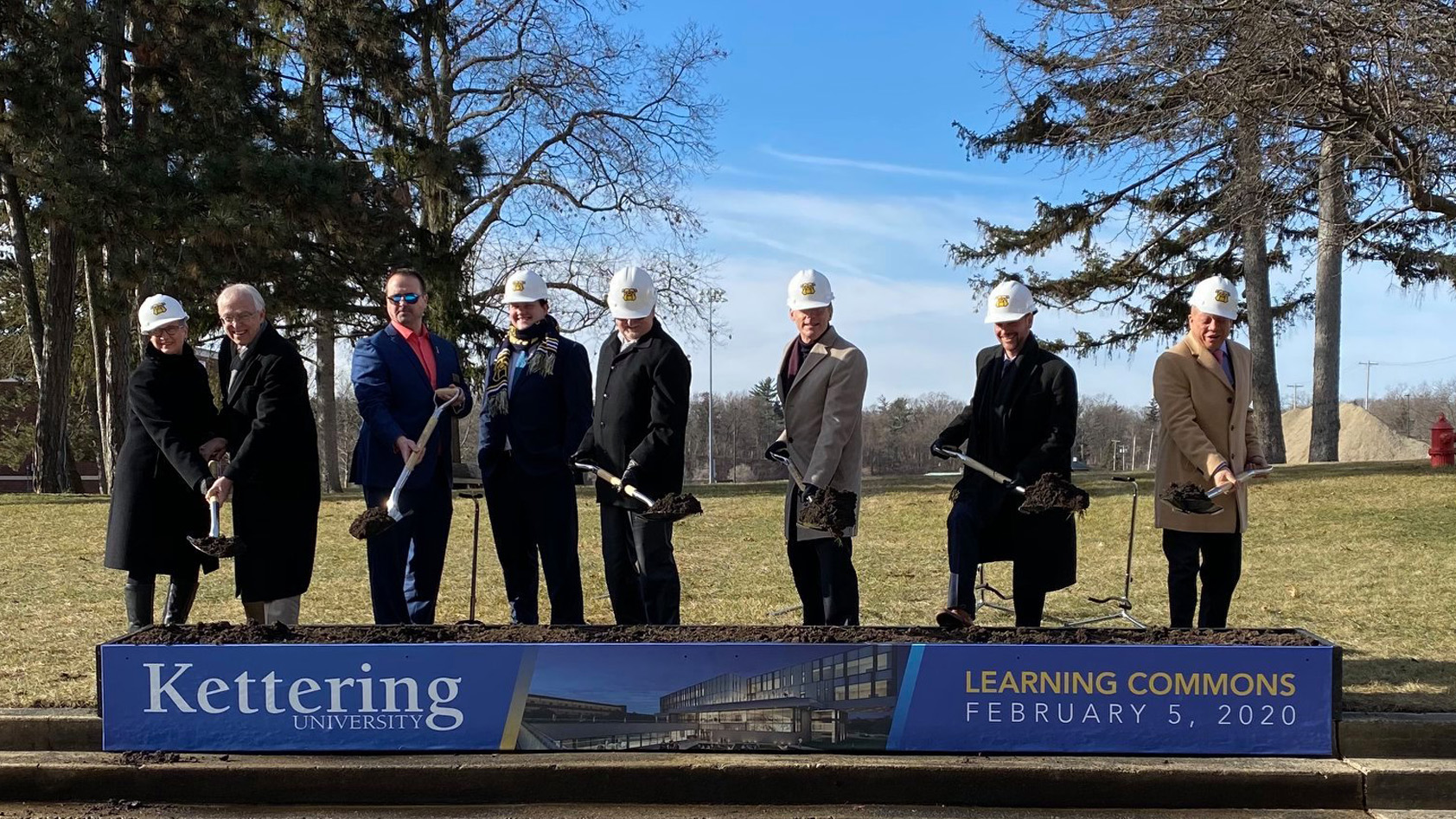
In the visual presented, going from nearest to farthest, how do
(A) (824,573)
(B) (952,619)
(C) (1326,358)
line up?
1. (B) (952,619)
2. (A) (824,573)
3. (C) (1326,358)

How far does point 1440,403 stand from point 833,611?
95.9 meters

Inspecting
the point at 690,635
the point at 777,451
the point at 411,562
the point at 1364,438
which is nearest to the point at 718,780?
the point at 690,635

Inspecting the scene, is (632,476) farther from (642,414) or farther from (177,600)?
(177,600)

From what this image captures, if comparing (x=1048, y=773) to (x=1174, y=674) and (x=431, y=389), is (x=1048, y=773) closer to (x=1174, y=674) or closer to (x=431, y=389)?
(x=1174, y=674)

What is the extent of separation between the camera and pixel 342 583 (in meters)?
8.98

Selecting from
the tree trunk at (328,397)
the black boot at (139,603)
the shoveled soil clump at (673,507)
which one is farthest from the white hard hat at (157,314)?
the tree trunk at (328,397)

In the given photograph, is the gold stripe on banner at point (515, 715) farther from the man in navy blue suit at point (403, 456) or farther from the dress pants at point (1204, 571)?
the dress pants at point (1204, 571)

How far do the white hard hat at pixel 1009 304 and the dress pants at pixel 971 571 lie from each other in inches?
34.2

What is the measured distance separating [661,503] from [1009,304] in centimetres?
183

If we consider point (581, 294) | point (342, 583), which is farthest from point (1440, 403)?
point (342, 583)

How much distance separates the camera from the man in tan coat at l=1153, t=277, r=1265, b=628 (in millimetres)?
5496

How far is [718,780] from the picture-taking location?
425cm

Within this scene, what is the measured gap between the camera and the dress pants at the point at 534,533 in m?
5.63

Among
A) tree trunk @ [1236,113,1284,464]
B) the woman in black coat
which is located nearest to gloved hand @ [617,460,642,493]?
the woman in black coat
